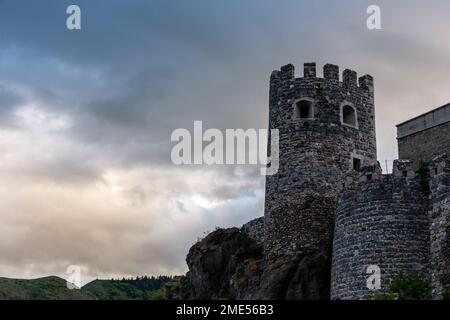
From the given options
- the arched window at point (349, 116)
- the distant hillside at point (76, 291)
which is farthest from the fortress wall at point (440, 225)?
the distant hillside at point (76, 291)

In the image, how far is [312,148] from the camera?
134 ft

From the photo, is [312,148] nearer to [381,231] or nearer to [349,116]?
[349,116]

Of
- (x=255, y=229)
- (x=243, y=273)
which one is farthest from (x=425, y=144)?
(x=243, y=273)

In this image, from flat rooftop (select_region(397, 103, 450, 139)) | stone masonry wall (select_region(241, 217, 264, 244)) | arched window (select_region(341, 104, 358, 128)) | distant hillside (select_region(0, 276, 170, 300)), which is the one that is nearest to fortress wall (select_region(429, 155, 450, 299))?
A: flat rooftop (select_region(397, 103, 450, 139))

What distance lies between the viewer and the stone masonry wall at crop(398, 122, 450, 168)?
136ft

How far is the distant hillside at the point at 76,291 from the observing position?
Answer: 7786 centimetres

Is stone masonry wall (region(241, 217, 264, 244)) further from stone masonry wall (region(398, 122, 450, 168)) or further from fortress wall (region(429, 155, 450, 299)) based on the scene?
fortress wall (region(429, 155, 450, 299))

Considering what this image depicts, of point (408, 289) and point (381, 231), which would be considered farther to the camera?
point (381, 231)

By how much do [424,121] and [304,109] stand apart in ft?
20.1

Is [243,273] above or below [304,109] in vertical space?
below

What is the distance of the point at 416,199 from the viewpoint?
3556 cm

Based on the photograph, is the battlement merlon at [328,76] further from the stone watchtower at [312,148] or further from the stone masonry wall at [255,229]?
the stone masonry wall at [255,229]
